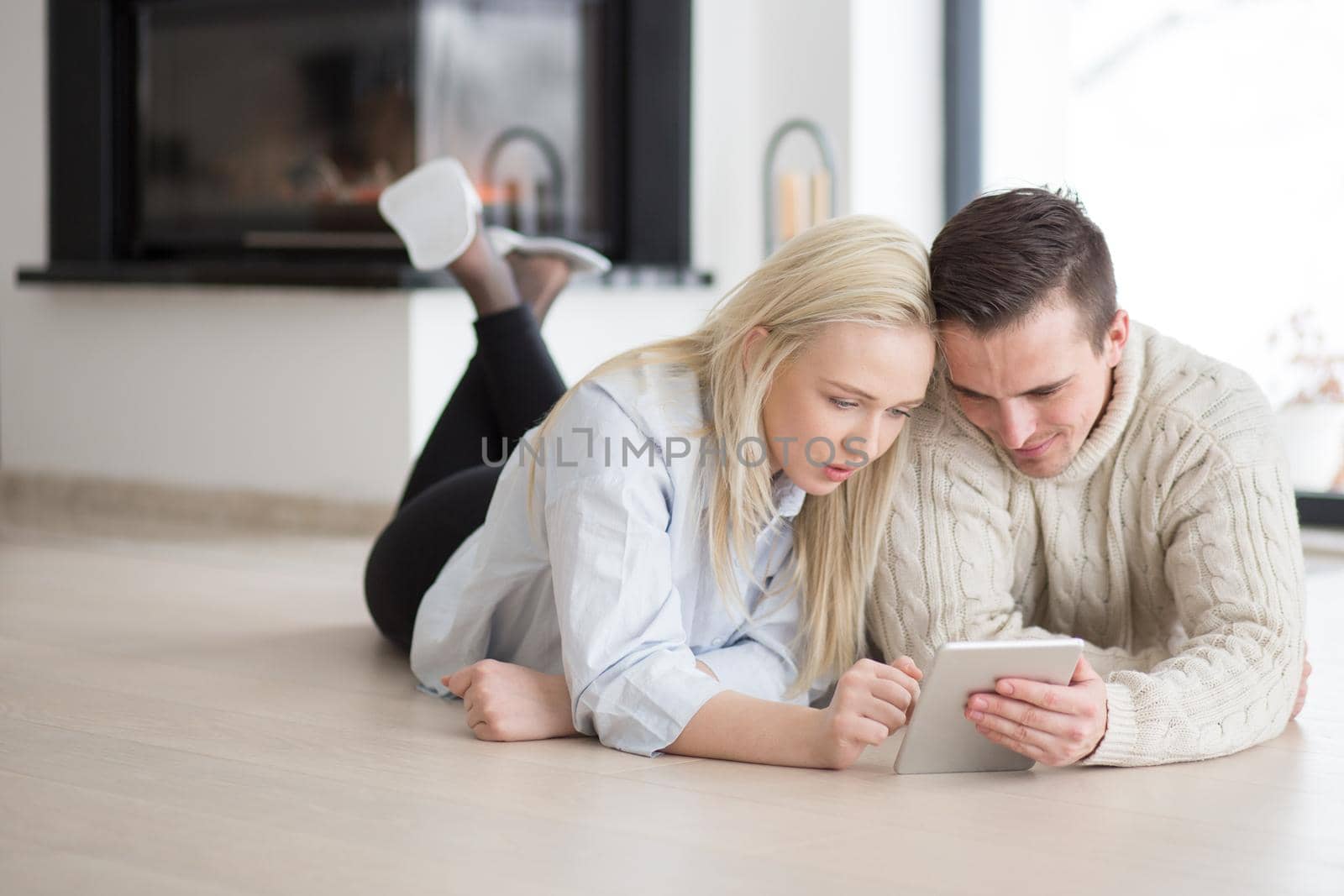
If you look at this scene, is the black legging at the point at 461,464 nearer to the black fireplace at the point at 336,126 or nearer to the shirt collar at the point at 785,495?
the shirt collar at the point at 785,495

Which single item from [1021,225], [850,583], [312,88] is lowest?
[850,583]

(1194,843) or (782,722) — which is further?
(782,722)

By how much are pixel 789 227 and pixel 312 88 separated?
116 cm

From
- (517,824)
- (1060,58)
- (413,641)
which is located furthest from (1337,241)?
(517,824)

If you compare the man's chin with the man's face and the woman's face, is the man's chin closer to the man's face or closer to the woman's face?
the man's face

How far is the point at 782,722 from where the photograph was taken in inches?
61.6

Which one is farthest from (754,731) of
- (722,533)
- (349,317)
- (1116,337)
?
(349,317)

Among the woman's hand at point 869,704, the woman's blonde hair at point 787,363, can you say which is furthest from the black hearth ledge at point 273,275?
the woman's hand at point 869,704

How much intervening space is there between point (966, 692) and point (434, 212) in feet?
4.36

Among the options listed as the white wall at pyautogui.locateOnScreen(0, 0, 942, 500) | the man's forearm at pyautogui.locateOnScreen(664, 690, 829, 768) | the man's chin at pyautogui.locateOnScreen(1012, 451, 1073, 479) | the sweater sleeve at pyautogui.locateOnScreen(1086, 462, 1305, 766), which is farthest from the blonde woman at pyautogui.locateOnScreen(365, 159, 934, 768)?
the white wall at pyautogui.locateOnScreen(0, 0, 942, 500)

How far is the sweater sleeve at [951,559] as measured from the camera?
1714mm

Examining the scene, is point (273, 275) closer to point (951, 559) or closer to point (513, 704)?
point (513, 704)

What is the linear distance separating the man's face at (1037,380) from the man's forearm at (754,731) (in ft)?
1.23

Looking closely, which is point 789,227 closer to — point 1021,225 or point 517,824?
point 1021,225
